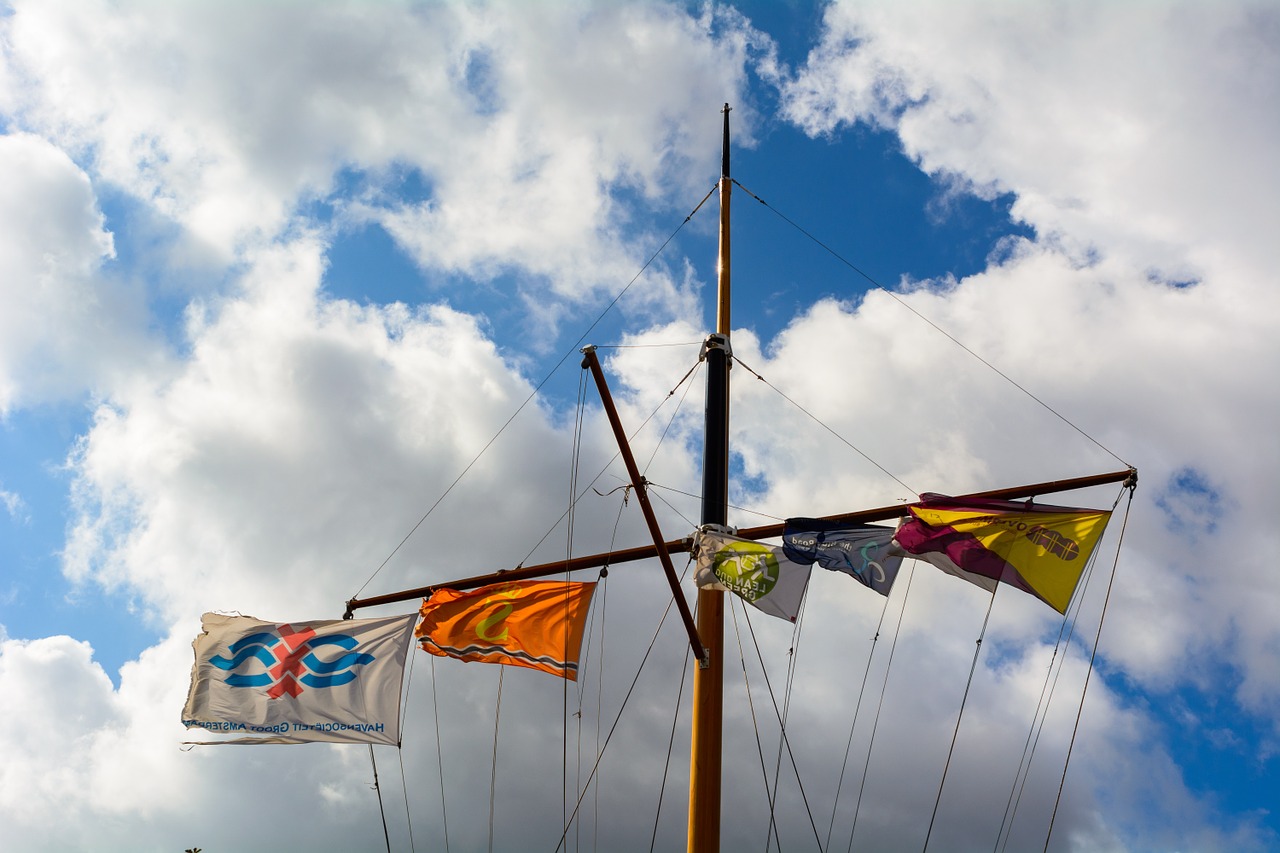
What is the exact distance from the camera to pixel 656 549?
63.6 feet

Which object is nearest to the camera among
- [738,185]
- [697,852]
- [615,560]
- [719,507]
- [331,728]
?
[697,852]

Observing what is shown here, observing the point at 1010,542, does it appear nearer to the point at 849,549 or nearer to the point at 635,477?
the point at 849,549

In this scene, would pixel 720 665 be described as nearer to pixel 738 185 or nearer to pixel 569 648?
pixel 569 648

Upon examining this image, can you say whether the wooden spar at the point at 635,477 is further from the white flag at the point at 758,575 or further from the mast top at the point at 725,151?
the mast top at the point at 725,151

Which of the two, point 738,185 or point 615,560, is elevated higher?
point 738,185

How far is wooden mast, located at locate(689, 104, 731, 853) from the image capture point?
55.0ft

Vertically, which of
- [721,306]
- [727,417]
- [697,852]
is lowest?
[697,852]

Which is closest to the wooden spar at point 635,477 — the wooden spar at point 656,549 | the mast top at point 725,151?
the wooden spar at point 656,549

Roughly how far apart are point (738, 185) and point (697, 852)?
15465 millimetres

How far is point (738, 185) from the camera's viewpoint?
82.0 feet

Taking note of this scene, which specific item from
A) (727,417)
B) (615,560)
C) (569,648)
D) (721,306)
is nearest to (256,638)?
(569,648)

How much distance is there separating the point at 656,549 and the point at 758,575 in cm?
254

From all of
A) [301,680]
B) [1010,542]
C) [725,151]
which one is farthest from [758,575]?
[725,151]

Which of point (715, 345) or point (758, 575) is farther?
point (715, 345)
